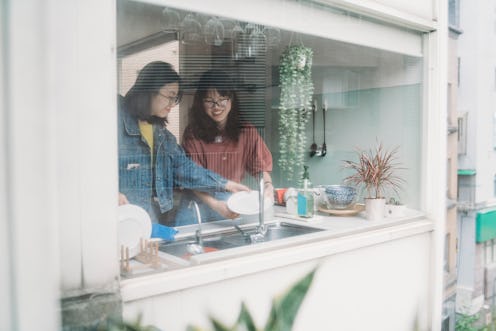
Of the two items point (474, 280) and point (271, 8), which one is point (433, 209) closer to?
point (271, 8)

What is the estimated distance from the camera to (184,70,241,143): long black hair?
6.16 ft

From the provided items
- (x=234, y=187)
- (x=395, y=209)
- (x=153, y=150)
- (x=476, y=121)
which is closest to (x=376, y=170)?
(x=395, y=209)

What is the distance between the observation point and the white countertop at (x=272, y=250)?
143 cm

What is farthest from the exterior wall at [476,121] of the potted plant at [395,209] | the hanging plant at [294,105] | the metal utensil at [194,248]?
the metal utensil at [194,248]

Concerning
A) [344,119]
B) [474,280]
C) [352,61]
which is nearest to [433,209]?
[344,119]

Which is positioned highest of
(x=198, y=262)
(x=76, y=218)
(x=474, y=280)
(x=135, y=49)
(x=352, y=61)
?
(x=352, y=61)

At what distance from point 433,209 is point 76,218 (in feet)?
7.12

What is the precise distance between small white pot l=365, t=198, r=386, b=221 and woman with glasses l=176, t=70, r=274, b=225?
612 mm

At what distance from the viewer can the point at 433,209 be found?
267 centimetres

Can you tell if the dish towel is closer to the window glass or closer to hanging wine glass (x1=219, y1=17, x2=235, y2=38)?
the window glass

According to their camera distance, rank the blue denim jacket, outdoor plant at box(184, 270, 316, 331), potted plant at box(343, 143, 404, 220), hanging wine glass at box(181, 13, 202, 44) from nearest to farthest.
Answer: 1. outdoor plant at box(184, 270, 316, 331)
2. the blue denim jacket
3. hanging wine glass at box(181, 13, 202, 44)
4. potted plant at box(343, 143, 404, 220)

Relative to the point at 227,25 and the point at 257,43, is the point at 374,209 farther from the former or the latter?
the point at 227,25

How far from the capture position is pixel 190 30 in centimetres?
171

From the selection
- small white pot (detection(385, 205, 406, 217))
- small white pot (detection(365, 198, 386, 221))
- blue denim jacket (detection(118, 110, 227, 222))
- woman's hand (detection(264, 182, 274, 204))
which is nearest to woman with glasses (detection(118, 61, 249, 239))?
blue denim jacket (detection(118, 110, 227, 222))
